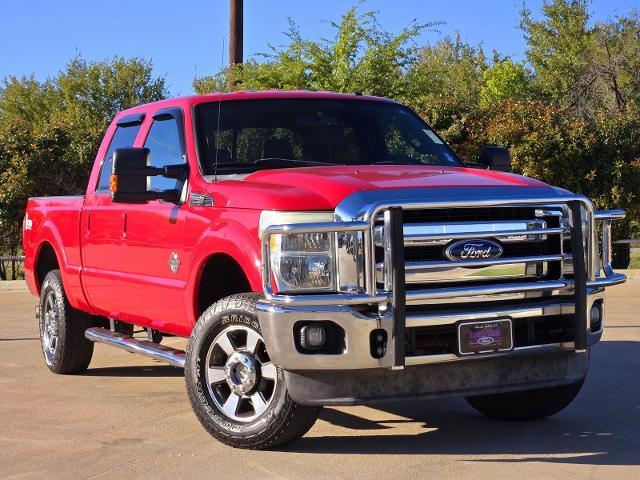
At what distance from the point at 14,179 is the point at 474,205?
19.6 m

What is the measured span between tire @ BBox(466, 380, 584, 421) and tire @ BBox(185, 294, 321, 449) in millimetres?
1449

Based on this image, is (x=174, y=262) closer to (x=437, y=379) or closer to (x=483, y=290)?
(x=437, y=379)

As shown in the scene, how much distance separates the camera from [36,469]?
18.5 ft

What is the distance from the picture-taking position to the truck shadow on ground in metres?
5.76

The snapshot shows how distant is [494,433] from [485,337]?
98 centimetres

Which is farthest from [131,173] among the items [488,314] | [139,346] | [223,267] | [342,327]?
[488,314]

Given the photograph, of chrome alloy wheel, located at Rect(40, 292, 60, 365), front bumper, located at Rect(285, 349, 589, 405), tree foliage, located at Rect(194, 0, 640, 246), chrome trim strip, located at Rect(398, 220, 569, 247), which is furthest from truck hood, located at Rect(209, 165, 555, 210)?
tree foliage, located at Rect(194, 0, 640, 246)

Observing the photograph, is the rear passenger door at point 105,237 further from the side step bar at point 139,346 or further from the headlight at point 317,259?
the headlight at point 317,259

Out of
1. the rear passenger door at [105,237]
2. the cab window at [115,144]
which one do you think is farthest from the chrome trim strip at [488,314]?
the cab window at [115,144]

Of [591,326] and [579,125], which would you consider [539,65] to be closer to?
[579,125]

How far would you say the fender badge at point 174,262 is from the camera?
6.72 m

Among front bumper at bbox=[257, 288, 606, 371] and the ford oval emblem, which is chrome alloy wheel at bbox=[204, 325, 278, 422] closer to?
front bumper at bbox=[257, 288, 606, 371]

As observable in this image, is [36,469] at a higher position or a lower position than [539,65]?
lower

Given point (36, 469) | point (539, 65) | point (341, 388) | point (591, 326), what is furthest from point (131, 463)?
point (539, 65)
